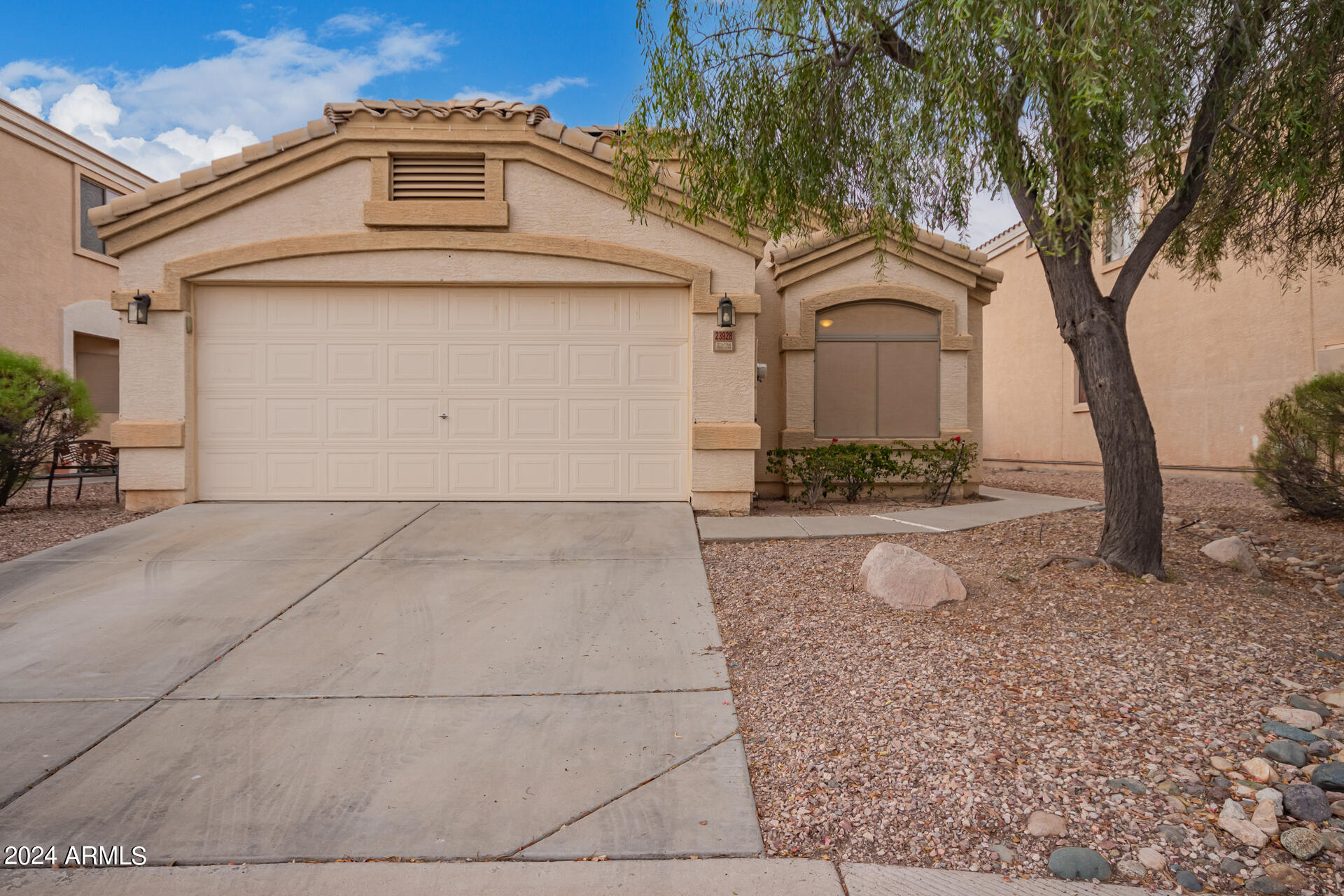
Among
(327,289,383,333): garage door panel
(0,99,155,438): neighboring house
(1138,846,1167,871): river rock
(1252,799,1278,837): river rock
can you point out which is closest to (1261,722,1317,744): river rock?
(1252,799,1278,837): river rock

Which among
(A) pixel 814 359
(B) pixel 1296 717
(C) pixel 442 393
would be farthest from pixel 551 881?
(A) pixel 814 359

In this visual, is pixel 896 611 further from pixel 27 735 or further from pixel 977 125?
pixel 27 735

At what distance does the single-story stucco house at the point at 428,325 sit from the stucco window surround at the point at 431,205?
21 mm

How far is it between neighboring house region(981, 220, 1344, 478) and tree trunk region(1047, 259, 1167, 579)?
12.1ft

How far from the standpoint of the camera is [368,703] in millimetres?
3797

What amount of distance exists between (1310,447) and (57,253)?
64.9 ft

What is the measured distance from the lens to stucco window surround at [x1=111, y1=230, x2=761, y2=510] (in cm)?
806

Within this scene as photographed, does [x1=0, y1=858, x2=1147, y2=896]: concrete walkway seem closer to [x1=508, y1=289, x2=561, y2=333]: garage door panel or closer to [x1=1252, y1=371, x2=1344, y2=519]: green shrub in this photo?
[x1=508, y1=289, x2=561, y2=333]: garage door panel

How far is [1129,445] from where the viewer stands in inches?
210

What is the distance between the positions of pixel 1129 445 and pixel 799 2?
3.91 meters

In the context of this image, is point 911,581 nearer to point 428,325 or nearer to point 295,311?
point 428,325

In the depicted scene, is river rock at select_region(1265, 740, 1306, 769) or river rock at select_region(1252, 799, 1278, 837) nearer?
river rock at select_region(1252, 799, 1278, 837)

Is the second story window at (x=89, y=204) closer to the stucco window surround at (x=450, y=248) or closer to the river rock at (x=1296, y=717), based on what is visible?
the stucco window surround at (x=450, y=248)

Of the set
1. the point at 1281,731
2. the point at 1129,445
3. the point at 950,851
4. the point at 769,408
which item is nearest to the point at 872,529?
the point at 1129,445
